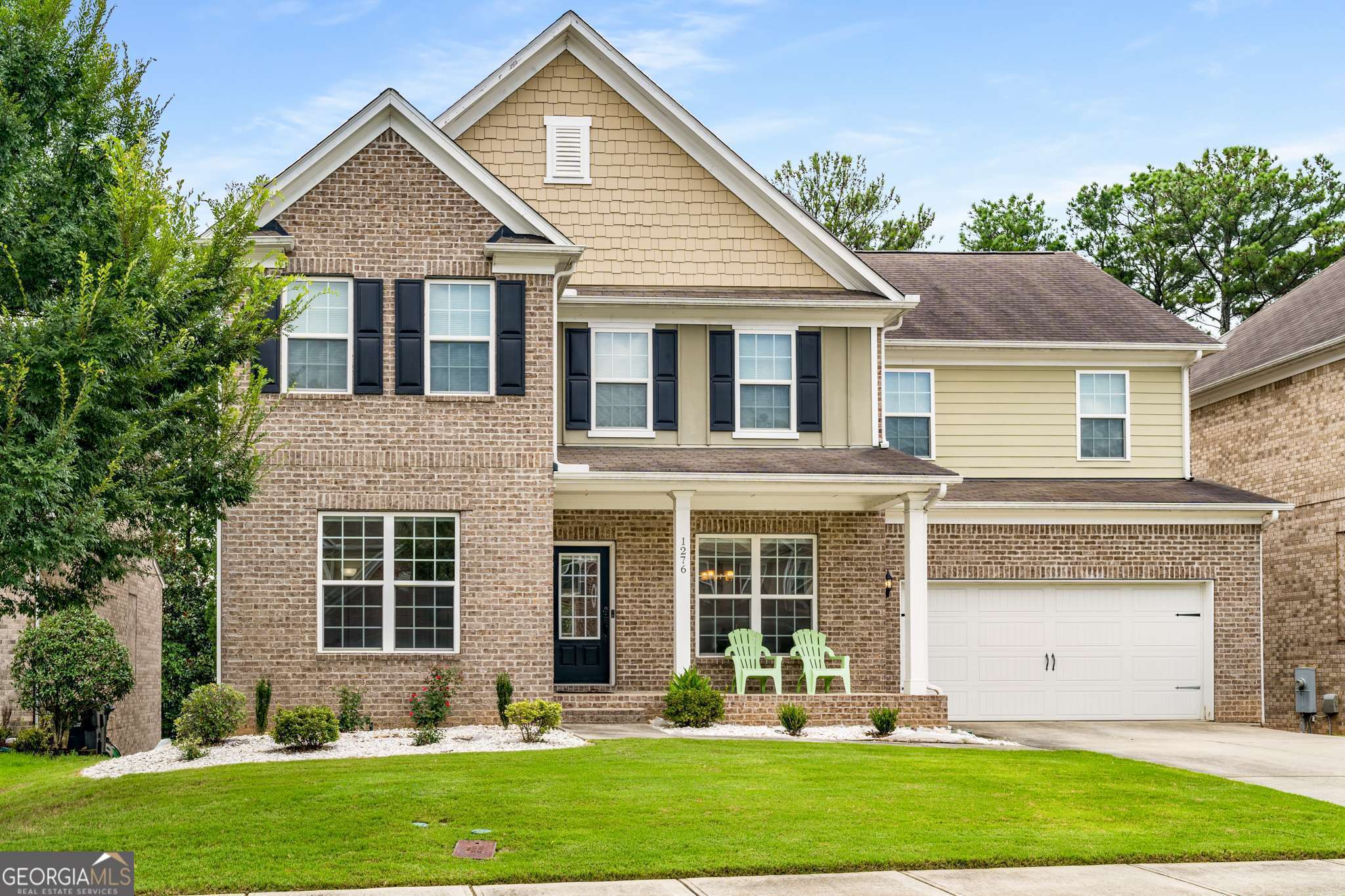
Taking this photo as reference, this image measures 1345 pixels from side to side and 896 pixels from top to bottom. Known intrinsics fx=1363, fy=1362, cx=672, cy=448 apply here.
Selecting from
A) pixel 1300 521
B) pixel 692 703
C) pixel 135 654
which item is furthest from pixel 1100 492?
pixel 135 654

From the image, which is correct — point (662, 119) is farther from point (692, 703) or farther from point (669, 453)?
point (692, 703)

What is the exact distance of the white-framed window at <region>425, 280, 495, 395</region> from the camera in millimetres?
16609

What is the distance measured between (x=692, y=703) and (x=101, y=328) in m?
8.99

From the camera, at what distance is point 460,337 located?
54.6 ft

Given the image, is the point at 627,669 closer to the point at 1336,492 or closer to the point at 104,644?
the point at 104,644

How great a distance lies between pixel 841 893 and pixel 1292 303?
19.6 m

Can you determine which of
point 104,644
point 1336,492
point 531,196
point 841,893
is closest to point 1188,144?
point 1336,492

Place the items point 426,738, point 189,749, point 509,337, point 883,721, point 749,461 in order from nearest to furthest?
point 189,749 < point 426,738 < point 883,721 < point 509,337 < point 749,461

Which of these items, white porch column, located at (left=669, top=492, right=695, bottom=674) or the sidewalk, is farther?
white porch column, located at (left=669, top=492, right=695, bottom=674)

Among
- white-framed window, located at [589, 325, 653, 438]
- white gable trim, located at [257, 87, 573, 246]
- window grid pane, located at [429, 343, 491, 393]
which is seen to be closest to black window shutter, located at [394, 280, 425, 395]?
window grid pane, located at [429, 343, 491, 393]

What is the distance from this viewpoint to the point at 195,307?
35.0ft

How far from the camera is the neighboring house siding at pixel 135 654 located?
16.9m

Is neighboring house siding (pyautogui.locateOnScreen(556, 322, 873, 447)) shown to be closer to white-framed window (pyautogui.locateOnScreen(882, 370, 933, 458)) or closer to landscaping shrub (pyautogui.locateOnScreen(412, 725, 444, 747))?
white-framed window (pyautogui.locateOnScreen(882, 370, 933, 458))

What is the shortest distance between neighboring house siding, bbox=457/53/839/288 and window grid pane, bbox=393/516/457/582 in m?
4.94
